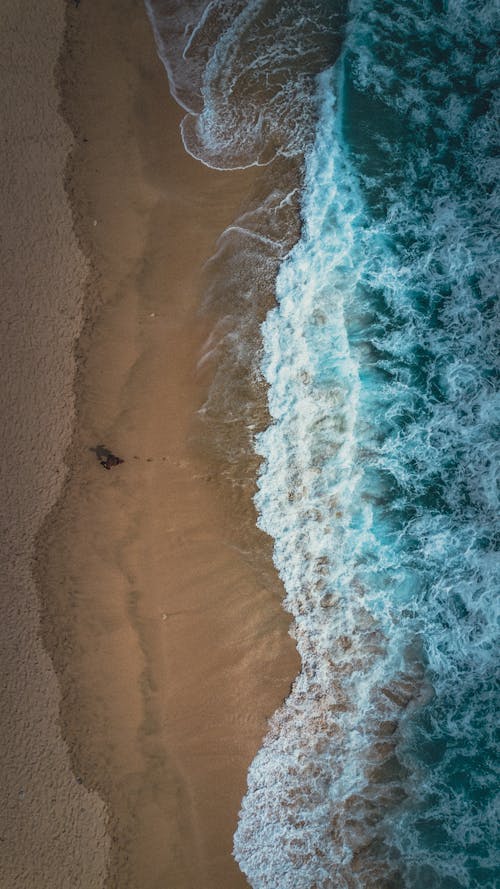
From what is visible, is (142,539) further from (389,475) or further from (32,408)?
(389,475)

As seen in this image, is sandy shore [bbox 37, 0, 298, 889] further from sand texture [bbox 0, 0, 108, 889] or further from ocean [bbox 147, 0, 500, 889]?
ocean [bbox 147, 0, 500, 889]

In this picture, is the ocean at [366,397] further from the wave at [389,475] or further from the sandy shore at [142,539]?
the sandy shore at [142,539]

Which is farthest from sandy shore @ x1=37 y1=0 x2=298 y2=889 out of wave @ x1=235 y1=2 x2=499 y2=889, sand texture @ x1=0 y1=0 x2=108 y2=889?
wave @ x1=235 y1=2 x2=499 y2=889

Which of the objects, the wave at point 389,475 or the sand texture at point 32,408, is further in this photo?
the wave at point 389,475

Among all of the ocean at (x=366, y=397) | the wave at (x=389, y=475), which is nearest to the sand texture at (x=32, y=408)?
the ocean at (x=366, y=397)

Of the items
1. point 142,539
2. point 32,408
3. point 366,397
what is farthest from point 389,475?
point 32,408

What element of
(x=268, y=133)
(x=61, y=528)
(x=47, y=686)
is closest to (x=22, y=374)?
(x=61, y=528)
